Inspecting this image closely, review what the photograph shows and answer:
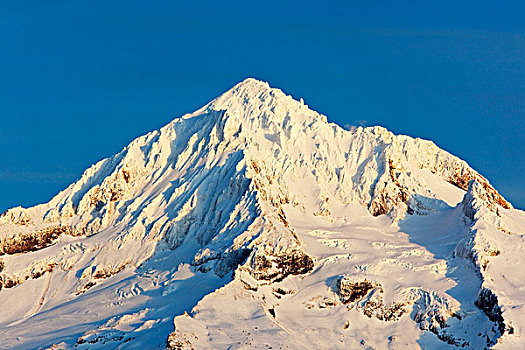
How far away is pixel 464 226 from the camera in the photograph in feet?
609

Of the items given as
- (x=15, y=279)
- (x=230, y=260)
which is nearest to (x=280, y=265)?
(x=230, y=260)

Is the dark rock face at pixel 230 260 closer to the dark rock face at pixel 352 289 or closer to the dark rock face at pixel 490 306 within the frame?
the dark rock face at pixel 352 289

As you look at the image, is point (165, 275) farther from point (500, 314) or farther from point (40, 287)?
point (500, 314)

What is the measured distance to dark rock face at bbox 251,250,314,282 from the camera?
539 feet

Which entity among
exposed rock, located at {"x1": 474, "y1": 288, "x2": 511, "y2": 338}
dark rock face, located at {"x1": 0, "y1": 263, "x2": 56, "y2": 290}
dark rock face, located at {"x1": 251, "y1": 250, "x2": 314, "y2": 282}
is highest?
dark rock face, located at {"x1": 0, "y1": 263, "x2": 56, "y2": 290}

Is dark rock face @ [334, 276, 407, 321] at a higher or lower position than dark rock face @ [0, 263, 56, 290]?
lower

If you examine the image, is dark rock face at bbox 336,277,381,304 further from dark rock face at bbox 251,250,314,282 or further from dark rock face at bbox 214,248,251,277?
dark rock face at bbox 214,248,251,277

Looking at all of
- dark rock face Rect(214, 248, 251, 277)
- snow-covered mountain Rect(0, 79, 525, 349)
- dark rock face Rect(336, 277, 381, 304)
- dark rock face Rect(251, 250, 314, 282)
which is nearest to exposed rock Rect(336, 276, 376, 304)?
dark rock face Rect(336, 277, 381, 304)

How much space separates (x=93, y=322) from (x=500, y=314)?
253 feet

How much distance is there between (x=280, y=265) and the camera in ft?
550

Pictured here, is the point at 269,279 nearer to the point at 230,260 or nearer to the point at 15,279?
the point at 230,260

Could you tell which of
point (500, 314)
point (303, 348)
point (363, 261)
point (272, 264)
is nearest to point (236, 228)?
point (272, 264)

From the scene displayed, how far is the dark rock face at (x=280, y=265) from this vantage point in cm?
16438

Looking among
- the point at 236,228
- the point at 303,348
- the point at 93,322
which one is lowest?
the point at 303,348
